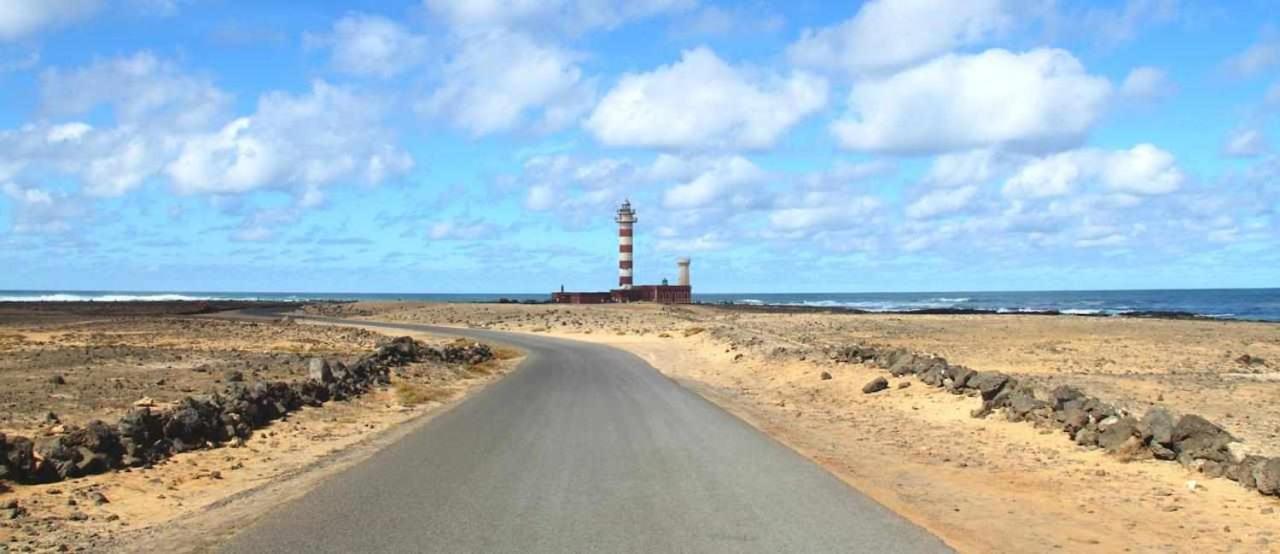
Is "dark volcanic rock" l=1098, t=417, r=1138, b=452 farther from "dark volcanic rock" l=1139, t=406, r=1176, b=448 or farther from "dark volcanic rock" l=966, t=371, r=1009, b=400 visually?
"dark volcanic rock" l=966, t=371, r=1009, b=400

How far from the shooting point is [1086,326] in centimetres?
5731

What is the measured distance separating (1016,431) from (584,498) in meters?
8.74

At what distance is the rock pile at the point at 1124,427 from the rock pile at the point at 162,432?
1192 centimetres

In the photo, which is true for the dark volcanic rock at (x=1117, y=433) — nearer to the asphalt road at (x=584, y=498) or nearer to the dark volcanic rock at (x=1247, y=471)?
the dark volcanic rock at (x=1247, y=471)

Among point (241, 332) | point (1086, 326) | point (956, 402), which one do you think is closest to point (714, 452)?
point (956, 402)

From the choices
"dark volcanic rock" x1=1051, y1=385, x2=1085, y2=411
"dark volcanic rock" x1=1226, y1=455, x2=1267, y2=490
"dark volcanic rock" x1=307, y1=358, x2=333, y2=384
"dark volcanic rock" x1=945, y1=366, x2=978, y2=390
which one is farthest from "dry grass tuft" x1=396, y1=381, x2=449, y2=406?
"dark volcanic rock" x1=1226, y1=455, x2=1267, y2=490

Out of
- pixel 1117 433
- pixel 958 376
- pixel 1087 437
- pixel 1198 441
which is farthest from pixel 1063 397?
pixel 958 376

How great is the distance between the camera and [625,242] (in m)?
78.8

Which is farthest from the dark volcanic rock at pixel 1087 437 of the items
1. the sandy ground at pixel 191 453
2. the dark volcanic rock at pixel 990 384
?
the sandy ground at pixel 191 453

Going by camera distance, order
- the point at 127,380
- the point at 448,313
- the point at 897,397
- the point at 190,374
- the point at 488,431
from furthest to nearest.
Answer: the point at 448,313
the point at 190,374
the point at 127,380
the point at 897,397
the point at 488,431

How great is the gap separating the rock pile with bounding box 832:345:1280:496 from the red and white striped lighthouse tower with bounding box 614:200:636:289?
5768 centimetres

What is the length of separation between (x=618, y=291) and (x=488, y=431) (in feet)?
212

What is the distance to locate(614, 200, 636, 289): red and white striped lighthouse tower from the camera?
7825cm

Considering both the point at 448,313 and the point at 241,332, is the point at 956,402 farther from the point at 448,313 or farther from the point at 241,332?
the point at 448,313
